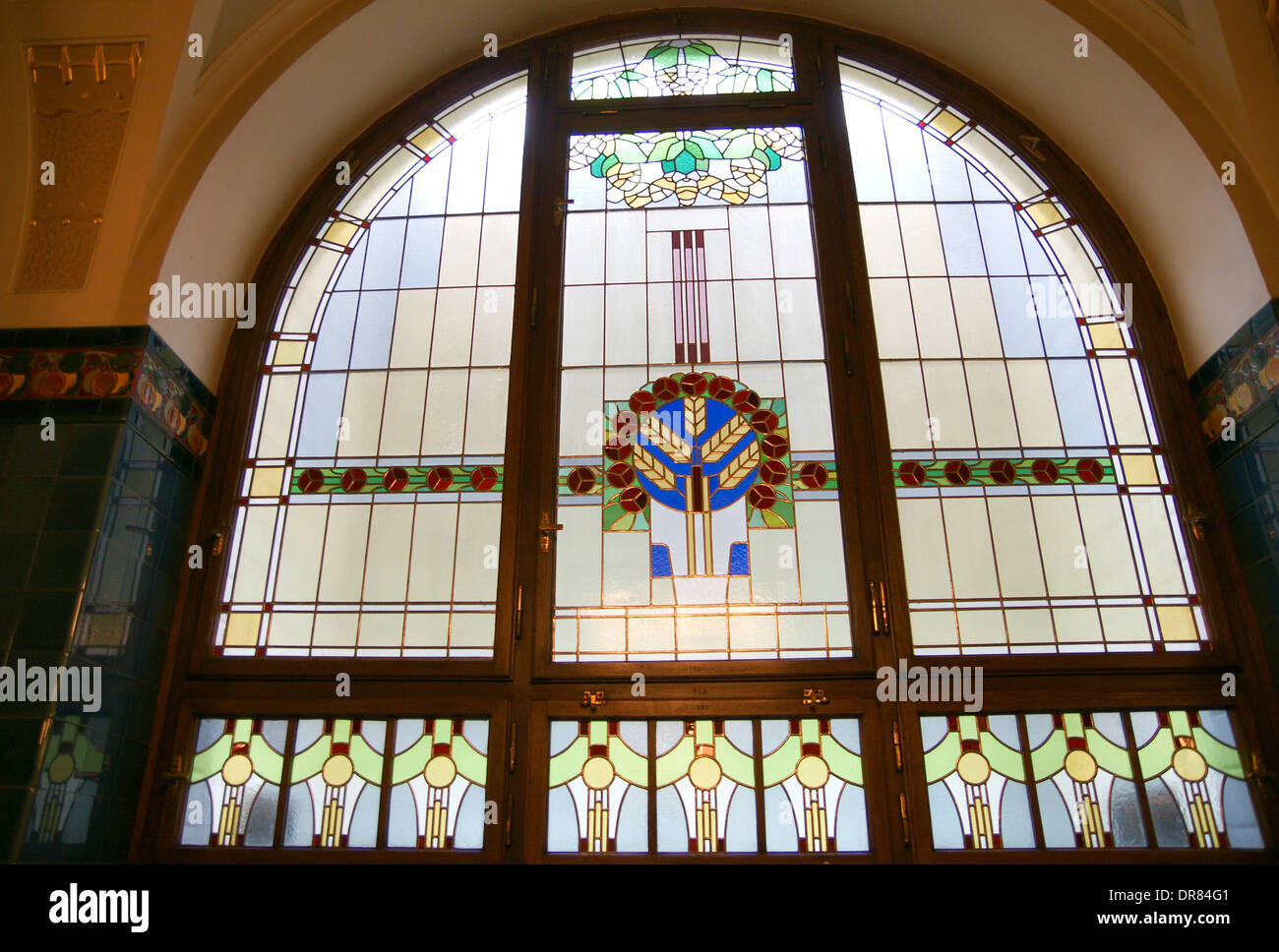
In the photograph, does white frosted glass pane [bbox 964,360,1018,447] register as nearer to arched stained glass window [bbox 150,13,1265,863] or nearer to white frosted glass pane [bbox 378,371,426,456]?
arched stained glass window [bbox 150,13,1265,863]

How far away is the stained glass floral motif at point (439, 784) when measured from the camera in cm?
330

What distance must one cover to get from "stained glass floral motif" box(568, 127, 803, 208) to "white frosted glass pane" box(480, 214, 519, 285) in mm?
414

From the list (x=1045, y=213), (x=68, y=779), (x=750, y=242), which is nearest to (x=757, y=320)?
(x=750, y=242)

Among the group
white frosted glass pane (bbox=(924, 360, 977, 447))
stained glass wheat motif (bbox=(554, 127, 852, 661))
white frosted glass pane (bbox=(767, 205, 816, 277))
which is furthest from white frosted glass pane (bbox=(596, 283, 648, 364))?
white frosted glass pane (bbox=(924, 360, 977, 447))

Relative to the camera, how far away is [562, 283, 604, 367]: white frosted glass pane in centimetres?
409

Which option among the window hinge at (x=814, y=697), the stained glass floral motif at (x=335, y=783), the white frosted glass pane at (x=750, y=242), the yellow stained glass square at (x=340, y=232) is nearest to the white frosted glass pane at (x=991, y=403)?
→ the white frosted glass pane at (x=750, y=242)

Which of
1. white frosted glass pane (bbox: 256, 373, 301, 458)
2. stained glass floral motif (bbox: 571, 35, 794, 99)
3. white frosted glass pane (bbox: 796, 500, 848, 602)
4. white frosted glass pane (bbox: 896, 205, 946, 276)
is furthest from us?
stained glass floral motif (bbox: 571, 35, 794, 99)

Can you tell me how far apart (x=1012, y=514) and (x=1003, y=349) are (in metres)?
0.69

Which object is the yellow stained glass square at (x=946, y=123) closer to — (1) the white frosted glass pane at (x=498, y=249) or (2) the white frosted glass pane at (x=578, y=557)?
(1) the white frosted glass pane at (x=498, y=249)

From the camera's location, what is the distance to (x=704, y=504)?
378 cm

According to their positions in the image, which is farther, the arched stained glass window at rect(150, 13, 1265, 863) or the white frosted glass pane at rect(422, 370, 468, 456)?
the white frosted glass pane at rect(422, 370, 468, 456)

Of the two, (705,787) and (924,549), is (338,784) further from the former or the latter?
(924,549)

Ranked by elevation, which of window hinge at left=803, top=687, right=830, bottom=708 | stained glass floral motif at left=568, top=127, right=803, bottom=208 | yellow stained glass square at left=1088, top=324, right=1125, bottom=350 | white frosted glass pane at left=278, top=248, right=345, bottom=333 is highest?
stained glass floral motif at left=568, top=127, right=803, bottom=208

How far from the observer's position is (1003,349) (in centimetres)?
405
